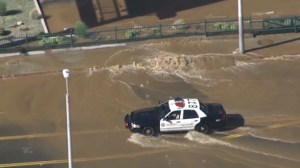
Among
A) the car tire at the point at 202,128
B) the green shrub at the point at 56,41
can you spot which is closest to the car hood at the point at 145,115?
the car tire at the point at 202,128

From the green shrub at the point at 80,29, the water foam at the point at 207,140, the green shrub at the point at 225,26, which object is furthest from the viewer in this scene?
the green shrub at the point at 225,26

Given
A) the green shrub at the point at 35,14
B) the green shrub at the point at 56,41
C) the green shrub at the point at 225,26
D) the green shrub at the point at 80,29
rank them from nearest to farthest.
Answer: the green shrub at the point at 56,41 < the green shrub at the point at 80,29 < the green shrub at the point at 225,26 < the green shrub at the point at 35,14

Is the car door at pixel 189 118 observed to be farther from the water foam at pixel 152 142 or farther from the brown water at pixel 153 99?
the water foam at pixel 152 142

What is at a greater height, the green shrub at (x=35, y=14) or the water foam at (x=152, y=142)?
the green shrub at (x=35, y=14)

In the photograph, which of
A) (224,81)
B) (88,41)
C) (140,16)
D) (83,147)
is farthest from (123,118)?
(140,16)

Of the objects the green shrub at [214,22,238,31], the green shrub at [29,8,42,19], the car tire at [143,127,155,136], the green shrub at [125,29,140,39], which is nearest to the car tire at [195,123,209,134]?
the car tire at [143,127,155,136]

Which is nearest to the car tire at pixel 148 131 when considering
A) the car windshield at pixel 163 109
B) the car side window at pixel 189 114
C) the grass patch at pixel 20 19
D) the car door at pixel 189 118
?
the car windshield at pixel 163 109

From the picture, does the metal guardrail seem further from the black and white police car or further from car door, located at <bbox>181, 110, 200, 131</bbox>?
car door, located at <bbox>181, 110, 200, 131</bbox>

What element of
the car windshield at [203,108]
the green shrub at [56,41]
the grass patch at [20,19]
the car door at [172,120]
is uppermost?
the grass patch at [20,19]

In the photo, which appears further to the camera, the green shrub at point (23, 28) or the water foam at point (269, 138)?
the green shrub at point (23, 28)
